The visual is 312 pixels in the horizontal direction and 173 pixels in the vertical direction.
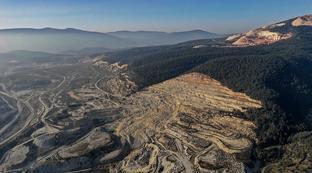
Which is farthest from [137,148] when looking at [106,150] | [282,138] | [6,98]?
[6,98]

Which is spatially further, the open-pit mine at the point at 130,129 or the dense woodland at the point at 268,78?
the dense woodland at the point at 268,78

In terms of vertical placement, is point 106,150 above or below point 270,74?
below

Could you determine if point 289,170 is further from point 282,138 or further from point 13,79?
point 13,79

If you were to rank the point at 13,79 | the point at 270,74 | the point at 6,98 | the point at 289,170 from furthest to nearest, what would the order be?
the point at 13,79
the point at 6,98
the point at 270,74
the point at 289,170

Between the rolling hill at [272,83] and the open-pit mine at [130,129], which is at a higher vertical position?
the rolling hill at [272,83]

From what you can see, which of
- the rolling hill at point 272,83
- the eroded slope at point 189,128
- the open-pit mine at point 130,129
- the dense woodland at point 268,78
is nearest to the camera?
the eroded slope at point 189,128

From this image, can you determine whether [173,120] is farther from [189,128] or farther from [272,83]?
[272,83]

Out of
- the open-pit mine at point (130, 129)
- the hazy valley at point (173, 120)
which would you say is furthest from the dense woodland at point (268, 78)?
the open-pit mine at point (130, 129)

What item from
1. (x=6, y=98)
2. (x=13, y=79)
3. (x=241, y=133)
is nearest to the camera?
(x=241, y=133)

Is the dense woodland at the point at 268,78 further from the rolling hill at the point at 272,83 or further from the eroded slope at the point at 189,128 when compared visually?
the eroded slope at the point at 189,128
